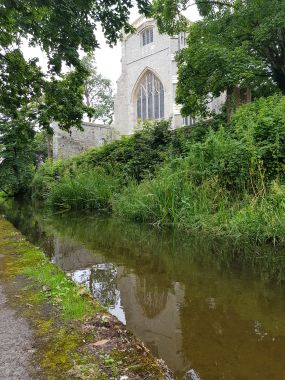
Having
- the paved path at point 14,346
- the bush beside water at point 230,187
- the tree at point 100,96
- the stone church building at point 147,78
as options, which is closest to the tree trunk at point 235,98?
the bush beside water at point 230,187

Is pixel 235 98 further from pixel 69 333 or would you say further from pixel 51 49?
pixel 69 333

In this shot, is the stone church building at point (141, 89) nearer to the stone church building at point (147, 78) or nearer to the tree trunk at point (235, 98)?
the stone church building at point (147, 78)

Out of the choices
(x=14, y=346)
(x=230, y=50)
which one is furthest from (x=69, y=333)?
(x=230, y=50)

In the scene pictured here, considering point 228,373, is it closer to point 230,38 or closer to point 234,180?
point 234,180

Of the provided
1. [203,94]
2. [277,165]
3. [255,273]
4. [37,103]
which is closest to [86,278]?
[255,273]

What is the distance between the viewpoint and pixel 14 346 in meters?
2.18

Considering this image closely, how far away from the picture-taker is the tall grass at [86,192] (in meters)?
12.3

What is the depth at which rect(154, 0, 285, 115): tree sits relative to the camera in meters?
11.2

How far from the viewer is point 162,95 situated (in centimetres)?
2891

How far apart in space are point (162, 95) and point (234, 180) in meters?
22.8

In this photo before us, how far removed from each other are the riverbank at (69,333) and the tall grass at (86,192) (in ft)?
26.8

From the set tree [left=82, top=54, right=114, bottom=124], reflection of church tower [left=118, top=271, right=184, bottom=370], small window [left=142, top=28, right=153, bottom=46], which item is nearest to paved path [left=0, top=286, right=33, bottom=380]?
reflection of church tower [left=118, top=271, right=184, bottom=370]

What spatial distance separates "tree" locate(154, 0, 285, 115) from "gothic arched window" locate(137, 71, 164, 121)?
582 inches

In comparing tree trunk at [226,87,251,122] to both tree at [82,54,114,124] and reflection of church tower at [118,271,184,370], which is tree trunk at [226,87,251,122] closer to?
reflection of church tower at [118,271,184,370]
